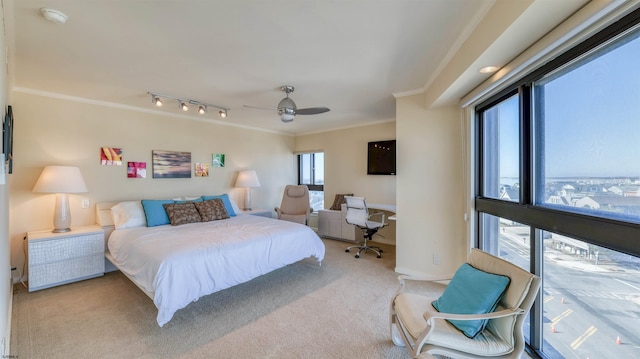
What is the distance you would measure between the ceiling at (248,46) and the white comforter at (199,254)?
1788mm

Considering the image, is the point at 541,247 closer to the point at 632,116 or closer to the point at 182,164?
the point at 632,116

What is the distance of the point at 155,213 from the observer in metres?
3.71

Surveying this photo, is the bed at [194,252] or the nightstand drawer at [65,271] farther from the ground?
the bed at [194,252]

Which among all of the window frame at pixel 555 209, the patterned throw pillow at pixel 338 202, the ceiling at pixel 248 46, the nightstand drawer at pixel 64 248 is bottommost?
the nightstand drawer at pixel 64 248

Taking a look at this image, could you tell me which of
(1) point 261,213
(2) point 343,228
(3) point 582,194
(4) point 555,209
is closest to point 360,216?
(2) point 343,228

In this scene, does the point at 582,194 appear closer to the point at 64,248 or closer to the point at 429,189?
the point at 429,189

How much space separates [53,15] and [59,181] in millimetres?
2254

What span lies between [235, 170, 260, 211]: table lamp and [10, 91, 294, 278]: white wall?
206mm

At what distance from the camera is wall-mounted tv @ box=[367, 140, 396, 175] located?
511 cm

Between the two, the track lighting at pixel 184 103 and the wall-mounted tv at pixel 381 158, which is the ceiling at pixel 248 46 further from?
the wall-mounted tv at pixel 381 158

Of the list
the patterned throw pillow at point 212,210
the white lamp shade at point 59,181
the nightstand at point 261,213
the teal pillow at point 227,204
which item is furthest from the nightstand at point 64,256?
the nightstand at point 261,213

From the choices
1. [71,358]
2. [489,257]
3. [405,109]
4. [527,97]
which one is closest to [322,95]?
[405,109]

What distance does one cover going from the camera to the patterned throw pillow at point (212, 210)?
13.1ft

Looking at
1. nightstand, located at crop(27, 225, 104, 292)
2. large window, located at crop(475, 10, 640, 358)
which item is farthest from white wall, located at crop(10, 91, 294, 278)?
large window, located at crop(475, 10, 640, 358)
